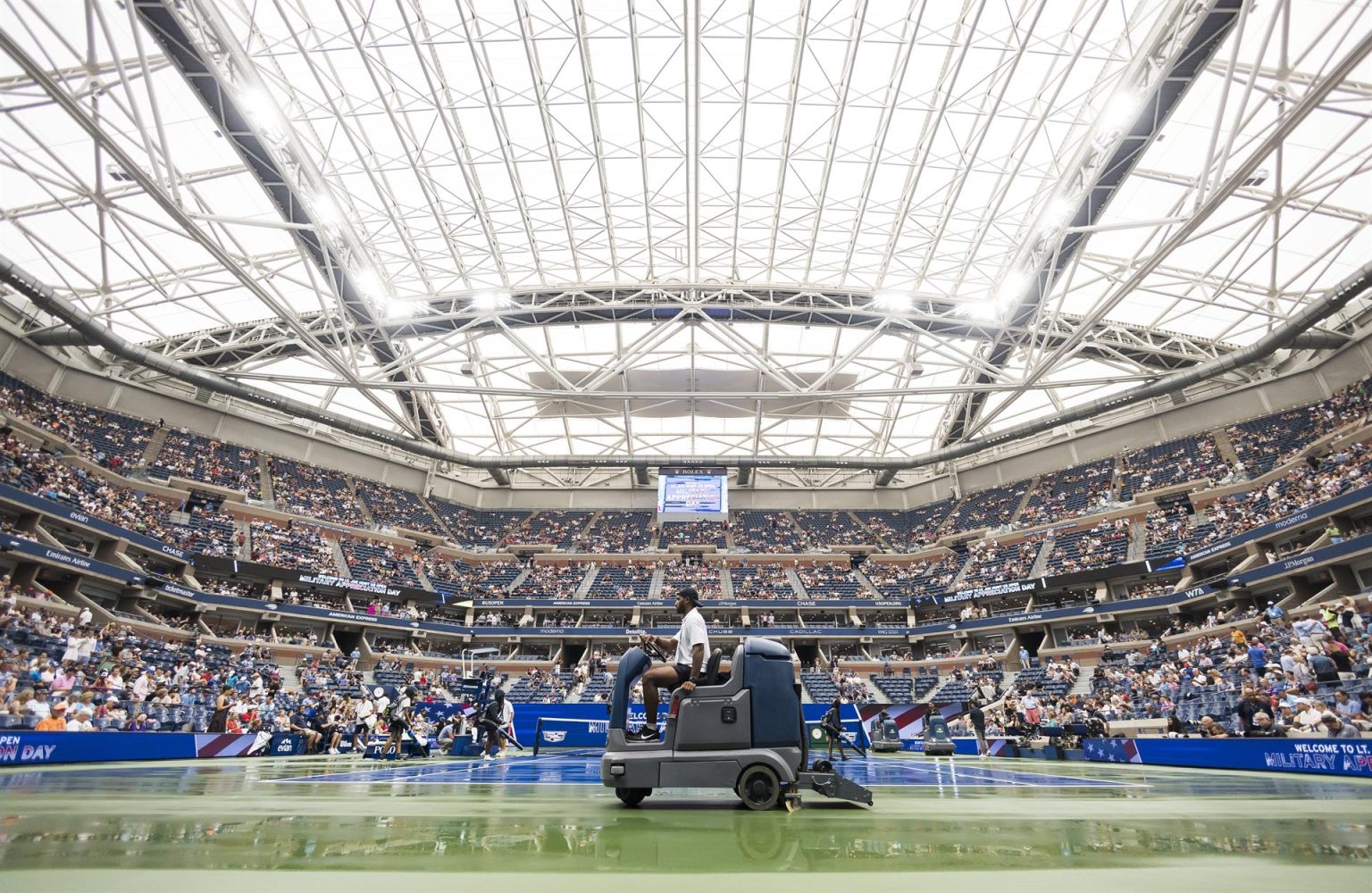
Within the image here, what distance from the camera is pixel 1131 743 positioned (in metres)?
16.0

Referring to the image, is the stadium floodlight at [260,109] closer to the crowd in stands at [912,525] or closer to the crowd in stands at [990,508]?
the crowd in stands at [912,525]

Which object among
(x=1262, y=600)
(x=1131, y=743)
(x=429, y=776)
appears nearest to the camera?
(x=429, y=776)

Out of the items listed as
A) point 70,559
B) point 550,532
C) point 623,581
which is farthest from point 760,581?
point 70,559

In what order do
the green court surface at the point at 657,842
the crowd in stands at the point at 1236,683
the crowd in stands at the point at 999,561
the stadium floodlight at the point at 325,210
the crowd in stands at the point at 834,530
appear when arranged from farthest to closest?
the crowd in stands at the point at 834,530, the crowd in stands at the point at 999,561, the stadium floodlight at the point at 325,210, the crowd in stands at the point at 1236,683, the green court surface at the point at 657,842

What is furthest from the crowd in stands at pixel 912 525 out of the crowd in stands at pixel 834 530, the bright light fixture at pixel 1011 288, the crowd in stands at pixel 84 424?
the crowd in stands at pixel 84 424

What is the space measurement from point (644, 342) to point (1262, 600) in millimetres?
28588

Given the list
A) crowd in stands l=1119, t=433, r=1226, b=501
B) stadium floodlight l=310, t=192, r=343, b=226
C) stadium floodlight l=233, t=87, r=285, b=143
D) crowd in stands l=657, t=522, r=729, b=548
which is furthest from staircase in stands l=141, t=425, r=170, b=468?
crowd in stands l=1119, t=433, r=1226, b=501

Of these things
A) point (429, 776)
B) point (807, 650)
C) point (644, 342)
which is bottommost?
point (429, 776)

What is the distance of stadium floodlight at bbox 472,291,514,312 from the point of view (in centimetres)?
2891

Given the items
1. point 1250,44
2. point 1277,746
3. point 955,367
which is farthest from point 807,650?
point 1250,44

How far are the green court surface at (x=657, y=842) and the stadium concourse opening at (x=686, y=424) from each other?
0.05 metres

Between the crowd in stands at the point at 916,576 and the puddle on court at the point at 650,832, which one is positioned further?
the crowd in stands at the point at 916,576

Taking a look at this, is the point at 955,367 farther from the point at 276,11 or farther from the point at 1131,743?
the point at 276,11

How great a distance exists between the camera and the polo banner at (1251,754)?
993cm
